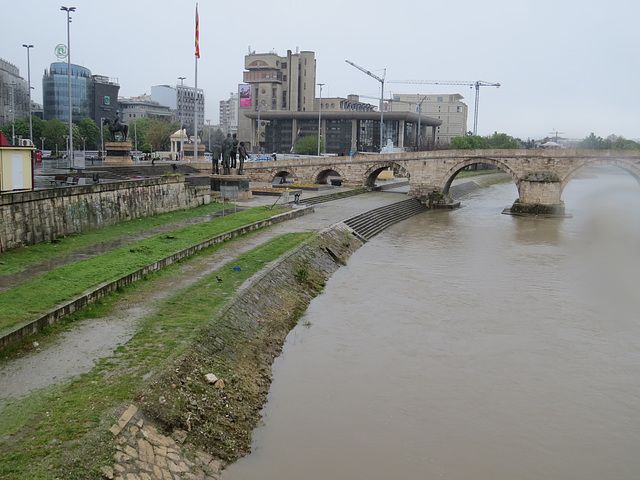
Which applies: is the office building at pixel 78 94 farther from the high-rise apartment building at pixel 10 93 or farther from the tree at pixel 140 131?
the tree at pixel 140 131

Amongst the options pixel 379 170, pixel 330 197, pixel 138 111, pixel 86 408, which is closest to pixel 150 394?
pixel 86 408

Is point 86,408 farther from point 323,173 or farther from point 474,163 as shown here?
point 323,173

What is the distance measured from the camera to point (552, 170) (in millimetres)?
47125

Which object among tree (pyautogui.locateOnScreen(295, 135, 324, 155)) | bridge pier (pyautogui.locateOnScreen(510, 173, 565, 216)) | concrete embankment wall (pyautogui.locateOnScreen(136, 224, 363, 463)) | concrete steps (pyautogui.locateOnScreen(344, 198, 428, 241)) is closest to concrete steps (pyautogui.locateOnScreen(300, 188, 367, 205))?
concrete steps (pyautogui.locateOnScreen(344, 198, 428, 241))

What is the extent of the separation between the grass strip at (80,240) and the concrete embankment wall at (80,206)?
0.31 m

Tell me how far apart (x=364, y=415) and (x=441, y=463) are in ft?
6.61

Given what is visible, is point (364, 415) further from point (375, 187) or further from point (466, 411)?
point (375, 187)

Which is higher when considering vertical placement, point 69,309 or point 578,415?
point 69,309

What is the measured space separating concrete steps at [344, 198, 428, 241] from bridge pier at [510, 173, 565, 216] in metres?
7.64

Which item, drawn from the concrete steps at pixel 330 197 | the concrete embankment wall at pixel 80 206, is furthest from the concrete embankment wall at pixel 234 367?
the concrete steps at pixel 330 197

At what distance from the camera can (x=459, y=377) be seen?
14.5 meters

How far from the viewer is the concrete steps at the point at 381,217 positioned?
3450 cm

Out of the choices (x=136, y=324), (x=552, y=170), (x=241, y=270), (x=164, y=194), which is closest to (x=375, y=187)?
(x=552, y=170)

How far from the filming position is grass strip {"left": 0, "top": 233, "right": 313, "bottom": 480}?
8.10 meters
